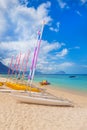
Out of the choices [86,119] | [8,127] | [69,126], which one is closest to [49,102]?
[86,119]

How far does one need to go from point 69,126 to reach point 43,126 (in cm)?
144

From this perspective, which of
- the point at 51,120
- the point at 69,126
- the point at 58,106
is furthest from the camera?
the point at 58,106

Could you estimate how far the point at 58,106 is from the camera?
17.2 metres

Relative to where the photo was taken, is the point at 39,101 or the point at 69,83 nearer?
the point at 39,101

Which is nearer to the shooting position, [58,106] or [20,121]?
[20,121]

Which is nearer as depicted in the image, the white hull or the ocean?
the white hull

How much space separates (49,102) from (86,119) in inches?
211

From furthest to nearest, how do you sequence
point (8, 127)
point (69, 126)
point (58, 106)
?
point (58, 106) < point (69, 126) < point (8, 127)

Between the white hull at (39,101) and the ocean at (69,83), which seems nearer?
the white hull at (39,101)

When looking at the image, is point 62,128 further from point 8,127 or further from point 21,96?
point 21,96

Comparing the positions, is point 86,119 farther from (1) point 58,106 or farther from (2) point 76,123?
(1) point 58,106

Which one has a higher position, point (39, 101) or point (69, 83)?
point (69, 83)

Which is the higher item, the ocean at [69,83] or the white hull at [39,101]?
the ocean at [69,83]

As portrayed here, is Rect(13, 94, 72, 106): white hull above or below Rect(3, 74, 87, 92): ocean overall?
below
